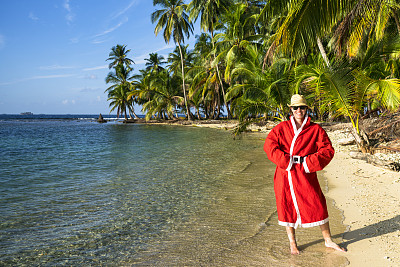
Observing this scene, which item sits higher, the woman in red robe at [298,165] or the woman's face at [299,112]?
the woman's face at [299,112]

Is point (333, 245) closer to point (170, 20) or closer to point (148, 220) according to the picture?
point (148, 220)

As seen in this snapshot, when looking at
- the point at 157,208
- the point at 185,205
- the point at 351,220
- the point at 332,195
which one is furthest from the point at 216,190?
the point at 351,220

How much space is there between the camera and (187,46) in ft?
133

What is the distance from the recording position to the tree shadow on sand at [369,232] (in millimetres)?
3310

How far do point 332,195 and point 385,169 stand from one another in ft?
5.88

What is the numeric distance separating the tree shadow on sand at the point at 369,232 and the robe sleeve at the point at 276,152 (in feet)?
3.80

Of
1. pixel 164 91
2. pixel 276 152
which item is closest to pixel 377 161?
pixel 276 152

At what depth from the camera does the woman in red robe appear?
110 inches

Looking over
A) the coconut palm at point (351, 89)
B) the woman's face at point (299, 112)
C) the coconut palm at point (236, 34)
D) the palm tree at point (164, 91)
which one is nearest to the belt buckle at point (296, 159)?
the woman's face at point (299, 112)

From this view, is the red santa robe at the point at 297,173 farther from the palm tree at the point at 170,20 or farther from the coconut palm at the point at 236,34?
the palm tree at the point at 170,20

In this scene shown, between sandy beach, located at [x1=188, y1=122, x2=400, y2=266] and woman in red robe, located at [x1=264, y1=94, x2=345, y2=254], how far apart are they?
617 mm

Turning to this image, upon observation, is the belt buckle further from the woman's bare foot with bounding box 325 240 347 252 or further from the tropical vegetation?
the tropical vegetation

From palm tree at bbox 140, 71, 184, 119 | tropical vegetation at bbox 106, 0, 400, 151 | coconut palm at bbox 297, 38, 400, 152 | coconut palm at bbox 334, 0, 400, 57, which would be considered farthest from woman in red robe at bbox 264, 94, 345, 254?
palm tree at bbox 140, 71, 184, 119

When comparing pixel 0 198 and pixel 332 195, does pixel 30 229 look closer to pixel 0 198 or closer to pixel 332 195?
pixel 0 198
